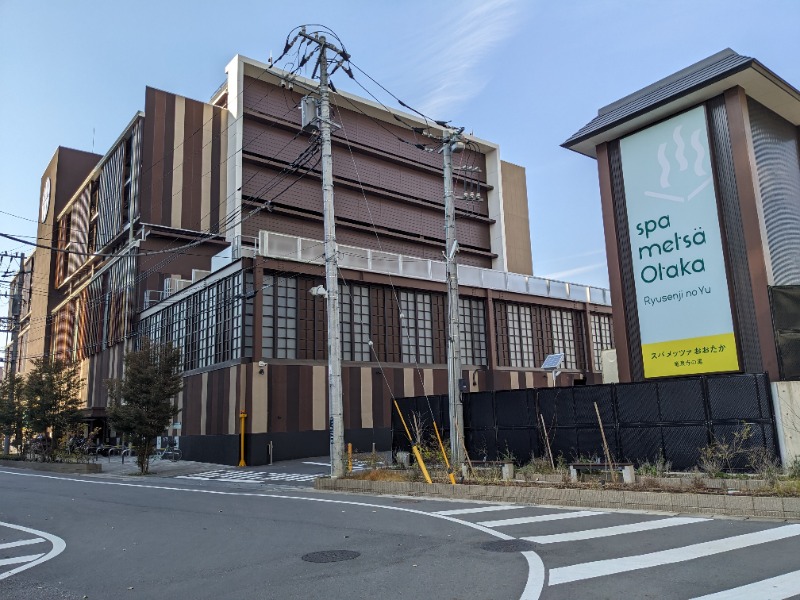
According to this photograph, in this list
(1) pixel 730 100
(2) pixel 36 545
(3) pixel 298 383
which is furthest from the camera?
(3) pixel 298 383

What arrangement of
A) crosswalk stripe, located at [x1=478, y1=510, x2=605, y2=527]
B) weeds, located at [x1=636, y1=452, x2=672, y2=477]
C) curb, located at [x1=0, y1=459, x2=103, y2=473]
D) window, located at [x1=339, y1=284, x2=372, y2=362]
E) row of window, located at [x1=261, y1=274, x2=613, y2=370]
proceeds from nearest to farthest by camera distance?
crosswalk stripe, located at [x1=478, y1=510, x2=605, y2=527] < weeds, located at [x1=636, y1=452, x2=672, y2=477] < curb, located at [x1=0, y1=459, x2=103, y2=473] < row of window, located at [x1=261, y1=274, x2=613, y2=370] < window, located at [x1=339, y1=284, x2=372, y2=362]

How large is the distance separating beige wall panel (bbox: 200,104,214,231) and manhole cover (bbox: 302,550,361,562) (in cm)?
4276

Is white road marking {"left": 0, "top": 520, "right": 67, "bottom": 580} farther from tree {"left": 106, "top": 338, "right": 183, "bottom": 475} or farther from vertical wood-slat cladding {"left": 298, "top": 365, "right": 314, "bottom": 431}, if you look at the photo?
Answer: vertical wood-slat cladding {"left": 298, "top": 365, "right": 314, "bottom": 431}

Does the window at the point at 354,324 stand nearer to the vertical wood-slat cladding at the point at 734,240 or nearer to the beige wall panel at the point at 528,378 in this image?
the beige wall panel at the point at 528,378

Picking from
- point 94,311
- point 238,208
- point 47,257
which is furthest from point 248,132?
point 47,257

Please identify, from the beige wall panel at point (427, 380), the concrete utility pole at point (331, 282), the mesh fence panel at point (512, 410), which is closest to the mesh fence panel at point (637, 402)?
the mesh fence panel at point (512, 410)

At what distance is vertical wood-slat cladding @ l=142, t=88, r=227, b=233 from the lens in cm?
4659

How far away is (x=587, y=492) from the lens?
1267cm

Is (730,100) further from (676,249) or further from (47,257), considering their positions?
(47,257)

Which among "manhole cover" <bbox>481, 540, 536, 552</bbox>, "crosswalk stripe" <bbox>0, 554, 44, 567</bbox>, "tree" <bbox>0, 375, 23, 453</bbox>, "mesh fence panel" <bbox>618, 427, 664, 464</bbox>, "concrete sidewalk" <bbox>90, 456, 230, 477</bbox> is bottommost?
"concrete sidewalk" <bbox>90, 456, 230, 477</bbox>

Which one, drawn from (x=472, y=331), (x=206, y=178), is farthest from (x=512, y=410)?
(x=206, y=178)

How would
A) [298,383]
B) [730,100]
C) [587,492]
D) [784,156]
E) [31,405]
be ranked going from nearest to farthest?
[587,492], [730,100], [784,156], [298,383], [31,405]

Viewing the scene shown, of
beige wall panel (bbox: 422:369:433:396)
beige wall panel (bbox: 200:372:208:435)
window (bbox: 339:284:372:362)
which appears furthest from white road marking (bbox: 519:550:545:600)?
beige wall panel (bbox: 422:369:433:396)

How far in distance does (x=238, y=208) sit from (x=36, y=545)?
4032 centimetres
